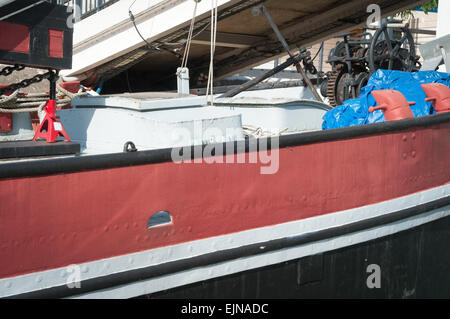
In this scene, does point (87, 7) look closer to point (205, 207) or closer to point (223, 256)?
point (205, 207)

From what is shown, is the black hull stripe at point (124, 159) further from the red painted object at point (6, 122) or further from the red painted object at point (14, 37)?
the red painted object at point (6, 122)

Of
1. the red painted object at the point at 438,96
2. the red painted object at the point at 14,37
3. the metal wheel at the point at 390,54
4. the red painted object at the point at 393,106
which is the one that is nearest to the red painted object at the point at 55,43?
the red painted object at the point at 14,37

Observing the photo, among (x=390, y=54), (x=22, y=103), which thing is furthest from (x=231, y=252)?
(x=390, y=54)

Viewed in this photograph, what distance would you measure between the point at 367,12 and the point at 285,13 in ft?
3.72

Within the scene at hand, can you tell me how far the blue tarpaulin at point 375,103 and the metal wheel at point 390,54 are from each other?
1582 millimetres

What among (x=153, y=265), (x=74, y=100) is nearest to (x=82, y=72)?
(x=74, y=100)

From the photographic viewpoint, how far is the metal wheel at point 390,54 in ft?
19.7

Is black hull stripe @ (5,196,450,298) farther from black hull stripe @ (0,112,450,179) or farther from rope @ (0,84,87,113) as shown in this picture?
rope @ (0,84,87,113)

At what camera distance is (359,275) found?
11.0ft

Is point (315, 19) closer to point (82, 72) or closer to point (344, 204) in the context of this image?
point (82, 72)

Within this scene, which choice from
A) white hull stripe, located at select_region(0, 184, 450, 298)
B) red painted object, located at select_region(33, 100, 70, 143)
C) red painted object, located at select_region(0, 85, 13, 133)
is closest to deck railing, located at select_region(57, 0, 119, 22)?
red painted object, located at select_region(0, 85, 13, 133)

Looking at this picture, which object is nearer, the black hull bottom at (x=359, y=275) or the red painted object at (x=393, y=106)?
the black hull bottom at (x=359, y=275)

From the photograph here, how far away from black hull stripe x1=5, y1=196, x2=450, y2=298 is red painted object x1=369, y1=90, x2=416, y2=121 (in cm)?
62

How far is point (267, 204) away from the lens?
2895 mm
